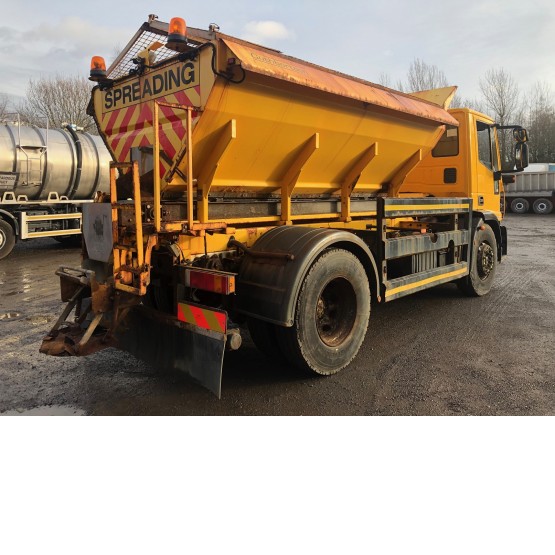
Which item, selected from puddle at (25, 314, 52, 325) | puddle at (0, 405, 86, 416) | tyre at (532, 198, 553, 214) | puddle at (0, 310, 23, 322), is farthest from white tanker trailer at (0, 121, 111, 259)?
tyre at (532, 198, 553, 214)

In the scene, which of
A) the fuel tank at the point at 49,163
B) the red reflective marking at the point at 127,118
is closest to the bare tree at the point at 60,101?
the fuel tank at the point at 49,163

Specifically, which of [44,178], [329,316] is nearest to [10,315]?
[329,316]

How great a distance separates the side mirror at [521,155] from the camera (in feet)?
23.4

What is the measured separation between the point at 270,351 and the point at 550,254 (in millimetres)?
10200

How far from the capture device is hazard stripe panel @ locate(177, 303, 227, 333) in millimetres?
3412

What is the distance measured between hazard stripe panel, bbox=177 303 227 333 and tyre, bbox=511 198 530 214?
28807 millimetres

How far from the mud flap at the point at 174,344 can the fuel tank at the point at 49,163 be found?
29.2 feet

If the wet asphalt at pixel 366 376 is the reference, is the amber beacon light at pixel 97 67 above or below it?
above

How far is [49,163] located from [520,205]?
25525 mm

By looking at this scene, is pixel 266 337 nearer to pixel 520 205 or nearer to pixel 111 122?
pixel 111 122

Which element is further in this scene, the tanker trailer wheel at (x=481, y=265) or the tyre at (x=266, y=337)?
the tanker trailer wheel at (x=481, y=265)

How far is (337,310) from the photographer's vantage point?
177 inches

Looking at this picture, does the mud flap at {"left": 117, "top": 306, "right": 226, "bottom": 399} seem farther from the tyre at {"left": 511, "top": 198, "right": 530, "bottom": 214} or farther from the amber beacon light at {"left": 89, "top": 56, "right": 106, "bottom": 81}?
the tyre at {"left": 511, "top": 198, "right": 530, "bottom": 214}

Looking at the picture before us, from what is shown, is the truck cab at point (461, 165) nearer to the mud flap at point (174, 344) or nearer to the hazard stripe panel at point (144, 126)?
the hazard stripe panel at point (144, 126)
